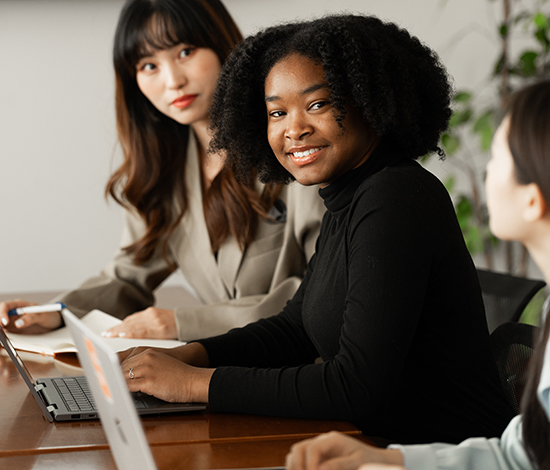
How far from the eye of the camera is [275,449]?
0.77 m

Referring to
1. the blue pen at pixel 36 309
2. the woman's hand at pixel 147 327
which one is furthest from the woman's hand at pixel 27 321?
the woman's hand at pixel 147 327

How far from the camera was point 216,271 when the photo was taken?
1648 millimetres

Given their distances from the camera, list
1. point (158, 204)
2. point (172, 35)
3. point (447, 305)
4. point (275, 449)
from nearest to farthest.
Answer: point (275, 449)
point (447, 305)
point (172, 35)
point (158, 204)

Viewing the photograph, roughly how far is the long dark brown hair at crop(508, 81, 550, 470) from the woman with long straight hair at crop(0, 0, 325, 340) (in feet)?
2.70

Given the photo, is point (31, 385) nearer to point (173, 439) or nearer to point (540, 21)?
point (173, 439)

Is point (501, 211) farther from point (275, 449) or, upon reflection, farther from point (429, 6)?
point (429, 6)

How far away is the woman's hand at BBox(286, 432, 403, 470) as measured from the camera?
61 cm

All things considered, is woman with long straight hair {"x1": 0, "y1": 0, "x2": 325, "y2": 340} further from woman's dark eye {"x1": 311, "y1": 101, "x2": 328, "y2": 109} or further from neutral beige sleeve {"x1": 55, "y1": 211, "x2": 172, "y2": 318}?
woman's dark eye {"x1": 311, "y1": 101, "x2": 328, "y2": 109}

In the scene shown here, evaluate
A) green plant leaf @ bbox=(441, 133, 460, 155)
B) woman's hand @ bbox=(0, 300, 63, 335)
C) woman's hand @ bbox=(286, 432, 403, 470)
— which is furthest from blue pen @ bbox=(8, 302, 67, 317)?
green plant leaf @ bbox=(441, 133, 460, 155)

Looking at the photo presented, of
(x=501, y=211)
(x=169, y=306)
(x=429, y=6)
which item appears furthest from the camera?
(x=429, y=6)

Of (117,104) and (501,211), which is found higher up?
(117,104)

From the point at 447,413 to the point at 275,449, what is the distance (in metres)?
0.31

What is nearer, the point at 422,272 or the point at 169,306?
the point at 422,272

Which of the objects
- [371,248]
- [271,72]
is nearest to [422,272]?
[371,248]
